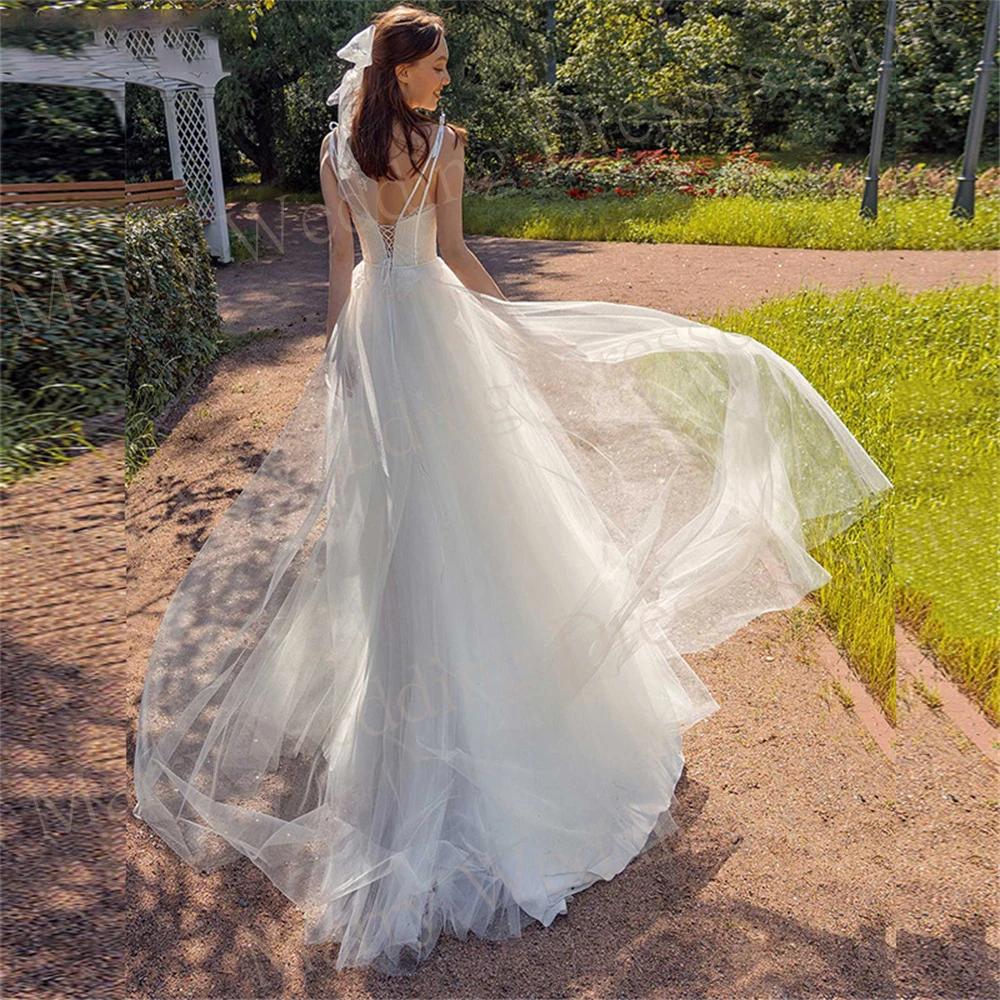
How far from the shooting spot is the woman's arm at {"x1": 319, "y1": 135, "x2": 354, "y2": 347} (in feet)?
8.45

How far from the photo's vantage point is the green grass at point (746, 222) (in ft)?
34.9

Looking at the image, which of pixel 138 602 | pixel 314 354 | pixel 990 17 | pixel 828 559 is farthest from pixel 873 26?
pixel 138 602

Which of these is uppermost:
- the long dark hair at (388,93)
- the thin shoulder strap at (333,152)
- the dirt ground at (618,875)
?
the long dark hair at (388,93)

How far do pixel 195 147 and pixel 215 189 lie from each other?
53.0 inches

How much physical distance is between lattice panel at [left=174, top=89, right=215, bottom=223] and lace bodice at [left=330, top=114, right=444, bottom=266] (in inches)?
376

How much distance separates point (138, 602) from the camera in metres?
3.93

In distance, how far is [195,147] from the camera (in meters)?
12.0

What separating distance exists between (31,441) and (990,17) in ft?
37.2

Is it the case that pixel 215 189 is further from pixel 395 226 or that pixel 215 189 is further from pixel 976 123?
pixel 395 226

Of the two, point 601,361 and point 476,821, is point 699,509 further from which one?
point 476,821

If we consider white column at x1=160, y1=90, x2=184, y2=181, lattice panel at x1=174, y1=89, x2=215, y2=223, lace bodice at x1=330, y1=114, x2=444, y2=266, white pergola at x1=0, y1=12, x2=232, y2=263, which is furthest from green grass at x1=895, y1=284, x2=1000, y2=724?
white column at x1=160, y1=90, x2=184, y2=181

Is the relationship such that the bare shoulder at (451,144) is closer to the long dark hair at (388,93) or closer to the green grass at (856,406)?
the long dark hair at (388,93)

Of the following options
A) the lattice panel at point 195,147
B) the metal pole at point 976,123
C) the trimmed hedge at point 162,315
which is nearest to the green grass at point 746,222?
the metal pole at point 976,123

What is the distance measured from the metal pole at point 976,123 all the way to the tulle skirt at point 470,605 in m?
9.52
